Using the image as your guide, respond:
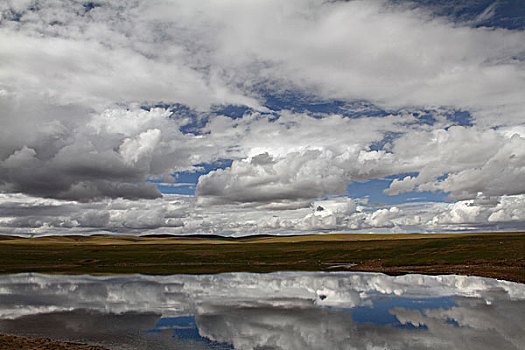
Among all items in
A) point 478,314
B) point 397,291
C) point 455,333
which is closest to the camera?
point 455,333

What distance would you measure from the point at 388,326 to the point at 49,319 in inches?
1057

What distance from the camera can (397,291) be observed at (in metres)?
45.4

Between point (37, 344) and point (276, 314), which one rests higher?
point (37, 344)

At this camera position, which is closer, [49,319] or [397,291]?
[49,319]

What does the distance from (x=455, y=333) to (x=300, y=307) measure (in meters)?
14.2

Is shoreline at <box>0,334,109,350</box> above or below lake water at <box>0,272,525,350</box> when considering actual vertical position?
above

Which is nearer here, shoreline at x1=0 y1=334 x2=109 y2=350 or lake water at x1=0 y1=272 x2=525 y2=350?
shoreline at x1=0 y1=334 x2=109 y2=350

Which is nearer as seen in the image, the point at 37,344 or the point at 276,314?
the point at 37,344

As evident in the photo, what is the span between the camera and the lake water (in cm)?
2464

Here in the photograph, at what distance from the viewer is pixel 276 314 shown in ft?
109

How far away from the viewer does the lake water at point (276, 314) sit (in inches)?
970

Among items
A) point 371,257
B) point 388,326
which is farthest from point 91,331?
point 371,257

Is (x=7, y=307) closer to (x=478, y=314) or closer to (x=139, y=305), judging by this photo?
(x=139, y=305)

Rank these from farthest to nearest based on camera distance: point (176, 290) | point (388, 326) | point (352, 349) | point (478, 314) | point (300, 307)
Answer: point (176, 290)
point (300, 307)
point (478, 314)
point (388, 326)
point (352, 349)
